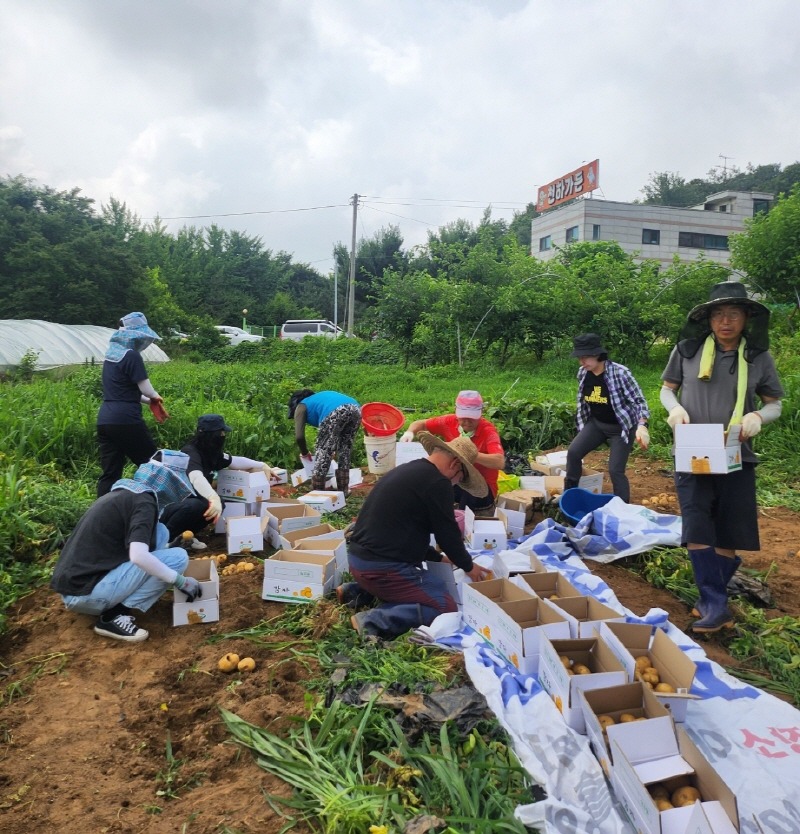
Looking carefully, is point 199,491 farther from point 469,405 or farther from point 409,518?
point 469,405

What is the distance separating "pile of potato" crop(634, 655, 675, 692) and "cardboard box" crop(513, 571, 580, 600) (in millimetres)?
614

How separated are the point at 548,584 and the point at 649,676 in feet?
2.79

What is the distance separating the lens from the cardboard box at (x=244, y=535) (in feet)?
14.0

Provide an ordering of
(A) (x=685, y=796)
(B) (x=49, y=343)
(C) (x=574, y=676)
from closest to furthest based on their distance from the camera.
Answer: (A) (x=685, y=796) → (C) (x=574, y=676) → (B) (x=49, y=343)

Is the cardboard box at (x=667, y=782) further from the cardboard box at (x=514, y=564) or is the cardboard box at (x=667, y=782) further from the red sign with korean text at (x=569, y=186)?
the red sign with korean text at (x=569, y=186)

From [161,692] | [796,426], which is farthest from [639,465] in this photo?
[161,692]

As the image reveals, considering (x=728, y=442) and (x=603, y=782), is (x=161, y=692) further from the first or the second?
(x=728, y=442)

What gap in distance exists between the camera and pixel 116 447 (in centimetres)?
476

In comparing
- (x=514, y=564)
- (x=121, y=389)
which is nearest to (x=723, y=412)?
(x=514, y=564)

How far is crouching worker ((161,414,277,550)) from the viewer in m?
4.33

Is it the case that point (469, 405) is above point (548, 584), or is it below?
above

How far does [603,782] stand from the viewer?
2.04m

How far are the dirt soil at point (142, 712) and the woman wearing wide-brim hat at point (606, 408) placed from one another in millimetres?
1248

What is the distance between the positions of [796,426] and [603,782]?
589cm
